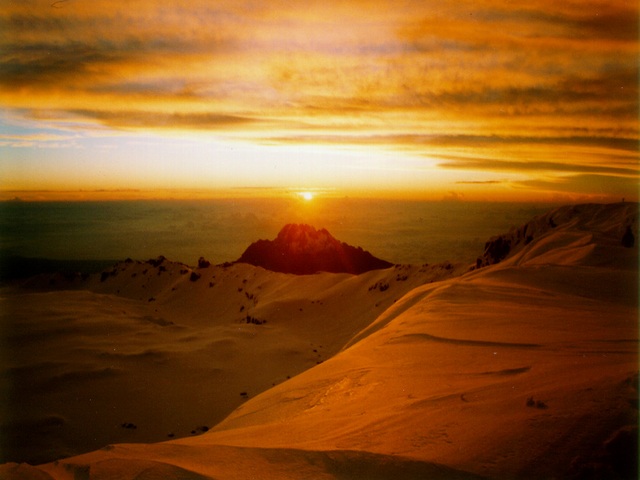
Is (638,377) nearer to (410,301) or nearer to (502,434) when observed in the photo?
(502,434)

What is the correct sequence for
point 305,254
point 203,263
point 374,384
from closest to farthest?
point 374,384 < point 203,263 < point 305,254

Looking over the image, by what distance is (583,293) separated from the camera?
24.4 ft

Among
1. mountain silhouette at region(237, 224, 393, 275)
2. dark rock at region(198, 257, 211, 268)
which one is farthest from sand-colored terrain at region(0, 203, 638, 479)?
mountain silhouette at region(237, 224, 393, 275)

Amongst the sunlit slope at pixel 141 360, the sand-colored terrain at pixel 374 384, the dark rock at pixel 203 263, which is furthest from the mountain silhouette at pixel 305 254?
the sand-colored terrain at pixel 374 384

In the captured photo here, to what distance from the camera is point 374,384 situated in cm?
446

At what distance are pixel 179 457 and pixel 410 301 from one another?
23.1 feet

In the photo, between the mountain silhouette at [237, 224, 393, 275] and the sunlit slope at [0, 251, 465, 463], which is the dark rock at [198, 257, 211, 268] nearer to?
the mountain silhouette at [237, 224, 393, 275]

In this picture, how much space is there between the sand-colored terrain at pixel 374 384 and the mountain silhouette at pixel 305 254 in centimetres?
1555

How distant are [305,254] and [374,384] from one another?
2712 cm

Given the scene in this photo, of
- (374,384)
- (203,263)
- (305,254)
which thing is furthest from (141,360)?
(305,254)

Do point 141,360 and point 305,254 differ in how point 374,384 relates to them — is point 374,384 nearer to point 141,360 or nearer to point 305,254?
point 141,360

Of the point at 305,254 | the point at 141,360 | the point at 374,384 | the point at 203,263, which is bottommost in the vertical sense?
the point at 141,360

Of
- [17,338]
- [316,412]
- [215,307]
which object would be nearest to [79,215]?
[215,307]

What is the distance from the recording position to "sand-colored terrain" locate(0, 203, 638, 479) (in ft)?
8.52
